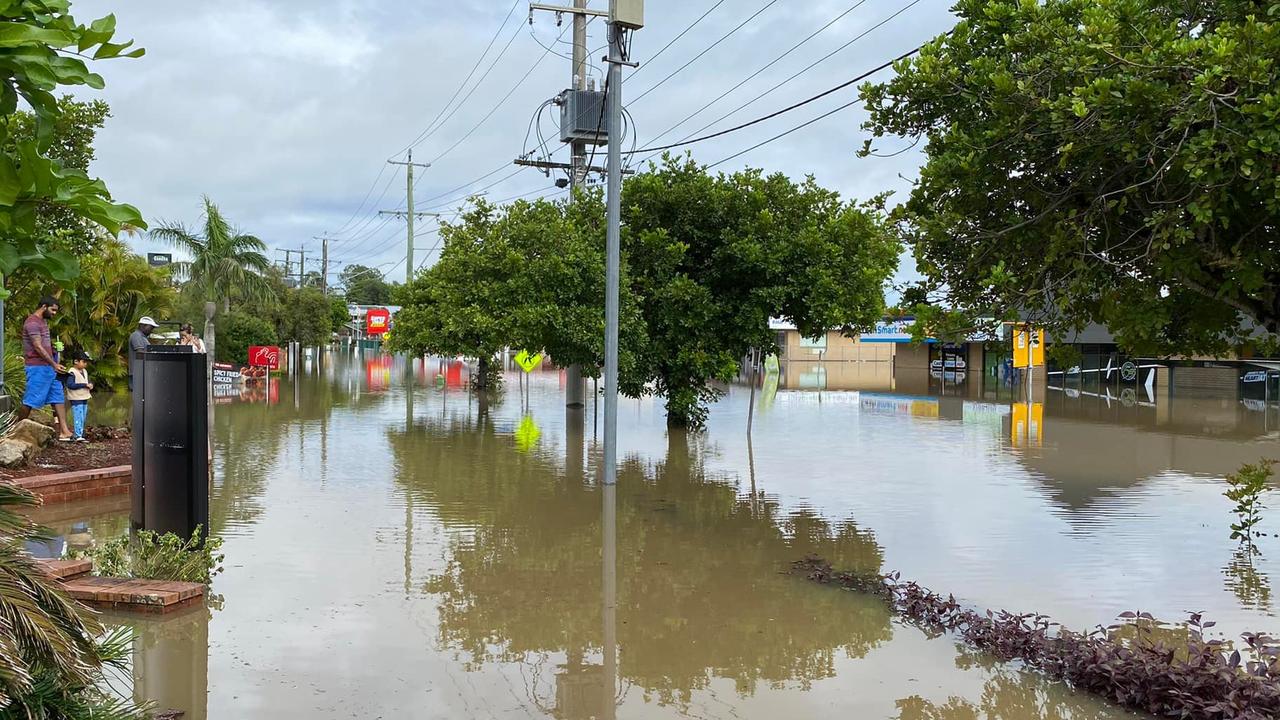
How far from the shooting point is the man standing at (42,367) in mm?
11961

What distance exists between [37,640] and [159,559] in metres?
4.86

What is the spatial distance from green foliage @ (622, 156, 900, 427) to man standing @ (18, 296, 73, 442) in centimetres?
861

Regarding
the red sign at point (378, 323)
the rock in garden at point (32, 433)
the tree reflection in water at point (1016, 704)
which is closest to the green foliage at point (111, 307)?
the rock in garden at point (32, 433)

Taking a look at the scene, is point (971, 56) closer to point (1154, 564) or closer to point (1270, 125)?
point (1270, 125)

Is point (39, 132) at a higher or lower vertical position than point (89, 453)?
higher

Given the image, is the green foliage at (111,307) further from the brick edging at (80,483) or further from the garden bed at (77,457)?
the brick edging at (80,483)

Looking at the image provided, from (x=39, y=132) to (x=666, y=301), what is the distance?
15.3 m

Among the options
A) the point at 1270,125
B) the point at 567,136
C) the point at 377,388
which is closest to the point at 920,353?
the point at 377,388

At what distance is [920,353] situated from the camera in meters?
63.0

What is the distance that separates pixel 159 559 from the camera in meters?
7.41

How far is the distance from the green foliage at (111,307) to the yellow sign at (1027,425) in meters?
22.3

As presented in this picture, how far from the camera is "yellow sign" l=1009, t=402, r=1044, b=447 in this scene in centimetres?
2022

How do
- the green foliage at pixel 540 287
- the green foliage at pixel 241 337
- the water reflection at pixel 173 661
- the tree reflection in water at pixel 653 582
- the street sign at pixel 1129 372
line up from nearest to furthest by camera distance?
1. the water reflection at pixel 173 661
2. the tree reflection in water at pixel 653 582
3. the green foliage at pixel 540 287
4. the street sign at pixel 1129 372
5. the green foliage at pixel 241 337

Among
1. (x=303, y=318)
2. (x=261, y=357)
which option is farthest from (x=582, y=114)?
(x=303, y=318)
